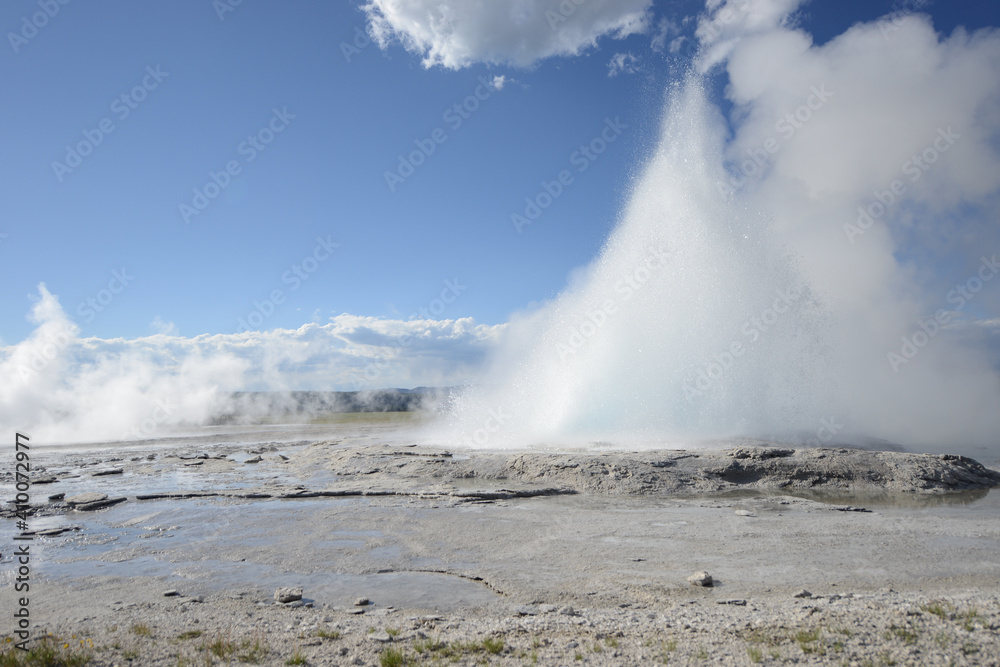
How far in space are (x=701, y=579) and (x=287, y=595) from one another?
19.4 ft

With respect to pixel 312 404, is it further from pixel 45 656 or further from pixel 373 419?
pixel 45 656

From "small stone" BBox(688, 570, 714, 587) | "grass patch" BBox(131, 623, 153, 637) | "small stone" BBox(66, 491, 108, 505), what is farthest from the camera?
"small stone" BBox(66, 491, 108, 505)

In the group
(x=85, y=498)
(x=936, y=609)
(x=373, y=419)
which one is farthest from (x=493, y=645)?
(x=373, y=419)

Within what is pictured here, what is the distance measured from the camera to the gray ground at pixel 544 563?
555cm

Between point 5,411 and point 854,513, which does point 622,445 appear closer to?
point 854,513

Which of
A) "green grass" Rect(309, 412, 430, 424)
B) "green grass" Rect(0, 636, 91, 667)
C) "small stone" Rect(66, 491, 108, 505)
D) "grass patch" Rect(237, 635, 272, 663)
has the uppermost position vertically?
"green grass" Rect(309, 412, 430, 424)

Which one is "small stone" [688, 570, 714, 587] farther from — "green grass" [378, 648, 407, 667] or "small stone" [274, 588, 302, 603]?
"small stone" [274, 588, 302, 603]

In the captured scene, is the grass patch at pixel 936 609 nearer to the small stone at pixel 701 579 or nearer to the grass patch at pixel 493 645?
the small stone at pixel 701 579

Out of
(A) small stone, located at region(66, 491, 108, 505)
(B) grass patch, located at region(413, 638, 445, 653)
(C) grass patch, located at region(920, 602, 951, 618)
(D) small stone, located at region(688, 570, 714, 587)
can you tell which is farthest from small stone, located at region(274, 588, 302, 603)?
(A) small stone, located at region(66, 491, 108, 505)

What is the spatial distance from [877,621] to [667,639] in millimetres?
2362

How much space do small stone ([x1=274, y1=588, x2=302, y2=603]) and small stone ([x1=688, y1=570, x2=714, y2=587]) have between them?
18.6ft

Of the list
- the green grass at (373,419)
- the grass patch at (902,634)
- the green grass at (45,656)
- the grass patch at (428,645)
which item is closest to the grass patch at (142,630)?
the green grass at (45,656)

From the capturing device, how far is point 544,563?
8.84 m

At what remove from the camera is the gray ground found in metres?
5.55
